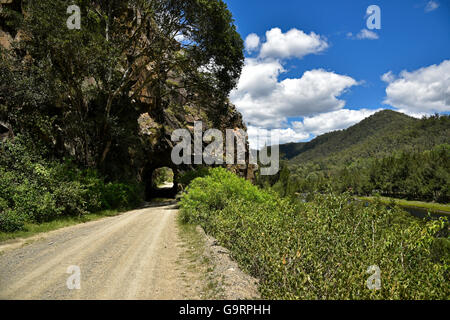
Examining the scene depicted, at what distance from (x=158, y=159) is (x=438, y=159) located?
92.3 metres

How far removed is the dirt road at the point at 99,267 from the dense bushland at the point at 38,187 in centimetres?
183

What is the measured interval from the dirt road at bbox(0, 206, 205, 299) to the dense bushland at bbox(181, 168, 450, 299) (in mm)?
1652

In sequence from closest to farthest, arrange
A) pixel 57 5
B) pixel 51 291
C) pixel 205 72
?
pixel 51 291 < pixel 57 5 < pixel 205 72

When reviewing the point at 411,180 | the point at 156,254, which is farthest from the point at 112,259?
the point at 411,180

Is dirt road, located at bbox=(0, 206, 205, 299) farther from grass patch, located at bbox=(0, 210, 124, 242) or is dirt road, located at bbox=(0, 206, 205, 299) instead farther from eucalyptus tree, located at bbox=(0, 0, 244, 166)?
eucalyptus tree, located at bbox=(0, 0, 244, 166)

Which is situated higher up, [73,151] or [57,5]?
[57,5]

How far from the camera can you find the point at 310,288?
4.23 meters

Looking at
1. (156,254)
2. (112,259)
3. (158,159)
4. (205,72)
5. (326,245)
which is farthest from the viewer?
(158,159)

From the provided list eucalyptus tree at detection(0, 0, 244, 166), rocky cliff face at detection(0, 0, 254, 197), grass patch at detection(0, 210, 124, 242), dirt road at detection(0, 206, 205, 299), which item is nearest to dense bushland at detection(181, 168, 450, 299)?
dirt road at detection(0, 206, 205, 299)

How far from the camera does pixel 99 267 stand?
6.15 metres

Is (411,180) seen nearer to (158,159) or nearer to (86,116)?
(158,159)

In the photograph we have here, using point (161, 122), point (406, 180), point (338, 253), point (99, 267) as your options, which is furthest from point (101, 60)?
point (406, 180)

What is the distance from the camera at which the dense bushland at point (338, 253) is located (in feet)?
12.7

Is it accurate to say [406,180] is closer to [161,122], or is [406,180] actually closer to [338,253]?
[161,122]
